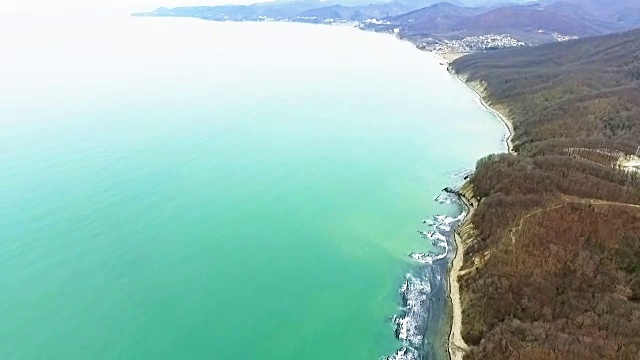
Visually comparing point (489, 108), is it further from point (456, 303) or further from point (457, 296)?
point (456, 303)

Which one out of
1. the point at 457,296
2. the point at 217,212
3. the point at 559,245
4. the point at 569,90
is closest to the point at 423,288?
the point at 457,296

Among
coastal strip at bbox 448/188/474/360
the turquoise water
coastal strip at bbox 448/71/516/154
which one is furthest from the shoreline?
coastal strip at bbox 448/71/516/154

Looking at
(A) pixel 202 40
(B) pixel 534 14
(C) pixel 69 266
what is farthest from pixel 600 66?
(A) pixel 202 40

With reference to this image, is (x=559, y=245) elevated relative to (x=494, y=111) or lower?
elevated

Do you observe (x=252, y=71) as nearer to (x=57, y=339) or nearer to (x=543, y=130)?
(x=543, y=130)

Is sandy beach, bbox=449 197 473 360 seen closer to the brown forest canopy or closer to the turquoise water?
the turquoise water

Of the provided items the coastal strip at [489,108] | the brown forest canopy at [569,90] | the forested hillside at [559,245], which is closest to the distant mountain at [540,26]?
the brown forest canopy at [569,90]

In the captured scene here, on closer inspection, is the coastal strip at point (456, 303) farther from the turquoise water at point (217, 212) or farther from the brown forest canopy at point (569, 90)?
the brown forest canopy at point (569, 90)
